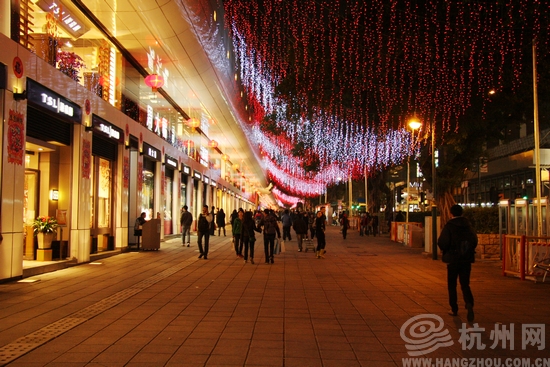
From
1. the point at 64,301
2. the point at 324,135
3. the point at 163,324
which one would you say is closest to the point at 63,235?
the point at 64,301

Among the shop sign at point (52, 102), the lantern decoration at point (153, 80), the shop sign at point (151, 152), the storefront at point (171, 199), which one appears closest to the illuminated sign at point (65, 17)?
the shop sign at point (52, 102)

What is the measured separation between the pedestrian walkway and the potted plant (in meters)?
1.09

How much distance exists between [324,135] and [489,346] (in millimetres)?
31913

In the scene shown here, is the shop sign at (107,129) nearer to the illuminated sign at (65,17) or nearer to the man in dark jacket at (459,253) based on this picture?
the illuminated sign at (65,17)

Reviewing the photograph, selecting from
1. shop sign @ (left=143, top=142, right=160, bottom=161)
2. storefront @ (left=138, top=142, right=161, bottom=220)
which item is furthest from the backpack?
shop sign @ (left=143, top=142, right=160, bottom=161)

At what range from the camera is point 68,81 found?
14023 mm

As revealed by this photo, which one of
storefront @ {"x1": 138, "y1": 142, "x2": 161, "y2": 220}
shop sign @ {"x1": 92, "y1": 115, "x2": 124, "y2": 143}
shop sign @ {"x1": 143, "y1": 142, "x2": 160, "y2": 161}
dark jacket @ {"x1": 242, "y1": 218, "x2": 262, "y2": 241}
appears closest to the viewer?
dark jacket @ {"x1": 242, "y1": 218, "x2": 262, "y2": 241}

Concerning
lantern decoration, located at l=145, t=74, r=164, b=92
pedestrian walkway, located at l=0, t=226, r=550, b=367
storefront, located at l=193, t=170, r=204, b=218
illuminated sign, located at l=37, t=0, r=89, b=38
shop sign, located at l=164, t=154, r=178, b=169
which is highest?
illuminated sign, located at l=37, t=0, r=89, b=38

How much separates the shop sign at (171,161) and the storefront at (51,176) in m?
10.3

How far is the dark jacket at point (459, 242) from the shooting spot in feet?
25.3

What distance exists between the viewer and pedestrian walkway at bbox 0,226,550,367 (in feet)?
18.8

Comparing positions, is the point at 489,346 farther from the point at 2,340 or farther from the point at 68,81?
the point at 68,81

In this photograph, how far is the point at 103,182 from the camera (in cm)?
1845

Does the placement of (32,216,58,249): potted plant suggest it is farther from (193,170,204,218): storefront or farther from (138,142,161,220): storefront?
(193,170,204,218): storefront
